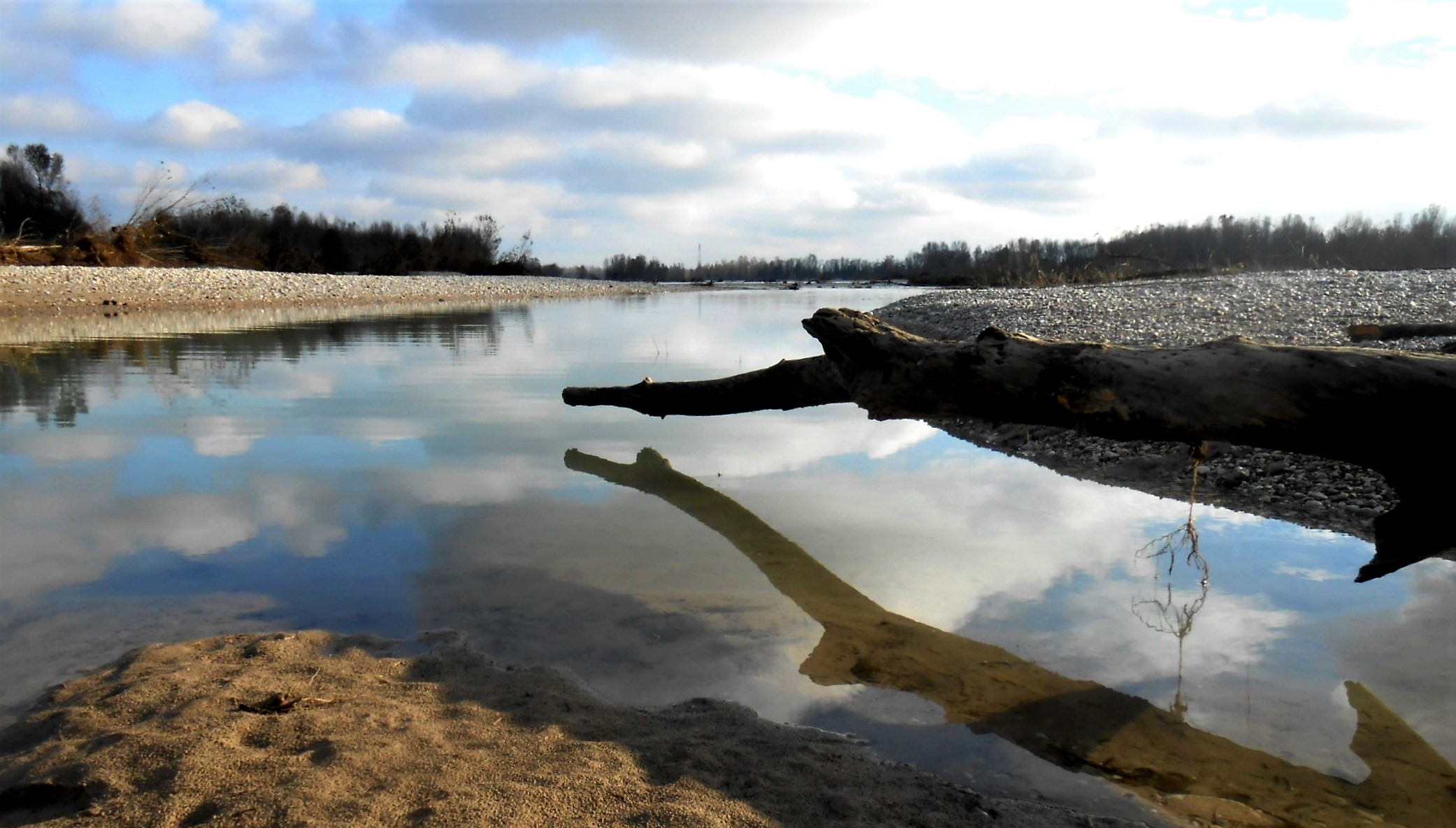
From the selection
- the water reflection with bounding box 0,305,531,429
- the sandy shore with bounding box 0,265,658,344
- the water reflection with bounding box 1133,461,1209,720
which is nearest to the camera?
the water reflection with bounding box 1133,461,1209,720

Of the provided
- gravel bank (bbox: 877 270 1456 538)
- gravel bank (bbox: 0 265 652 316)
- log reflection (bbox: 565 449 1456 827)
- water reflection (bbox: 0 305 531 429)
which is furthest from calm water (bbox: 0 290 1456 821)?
gravel bank (bbox: 0 265 652 316)

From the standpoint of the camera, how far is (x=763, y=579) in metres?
4.36

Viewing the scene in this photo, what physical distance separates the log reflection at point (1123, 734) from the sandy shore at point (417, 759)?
1.49ft

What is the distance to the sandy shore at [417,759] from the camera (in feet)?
7.09

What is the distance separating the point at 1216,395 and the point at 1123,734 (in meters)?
1.35

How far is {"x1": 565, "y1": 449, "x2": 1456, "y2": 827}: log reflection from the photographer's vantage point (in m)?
2.58

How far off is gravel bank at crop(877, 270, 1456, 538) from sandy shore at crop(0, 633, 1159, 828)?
160 inches

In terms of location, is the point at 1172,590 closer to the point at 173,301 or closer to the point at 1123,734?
the point at 1123,734

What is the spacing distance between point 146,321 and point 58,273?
316 inches

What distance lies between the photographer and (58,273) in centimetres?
2355

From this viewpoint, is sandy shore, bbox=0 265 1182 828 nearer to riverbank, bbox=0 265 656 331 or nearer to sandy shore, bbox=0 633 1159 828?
sandy shore, bbox=0 633 1159 828

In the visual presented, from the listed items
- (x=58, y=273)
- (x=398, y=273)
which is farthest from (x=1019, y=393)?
(x=398, y=273)

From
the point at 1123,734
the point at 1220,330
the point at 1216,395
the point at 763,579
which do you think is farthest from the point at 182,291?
the point at 1123,734

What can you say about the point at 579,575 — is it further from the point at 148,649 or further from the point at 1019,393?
the point at 1019,393
